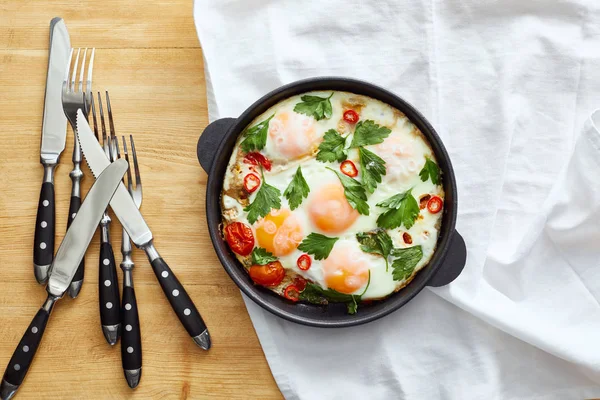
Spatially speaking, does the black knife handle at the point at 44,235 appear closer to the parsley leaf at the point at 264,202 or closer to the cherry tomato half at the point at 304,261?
the parsley leaf at the point at 264,202

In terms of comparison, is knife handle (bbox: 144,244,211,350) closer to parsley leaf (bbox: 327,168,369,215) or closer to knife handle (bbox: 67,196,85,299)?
knife handle (bbox: 67,196,85,299)

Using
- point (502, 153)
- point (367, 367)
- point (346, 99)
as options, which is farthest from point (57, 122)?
point (502, 153)

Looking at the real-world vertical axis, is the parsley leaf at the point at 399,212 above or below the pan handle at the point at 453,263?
above

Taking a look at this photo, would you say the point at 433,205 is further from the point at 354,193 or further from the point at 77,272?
the point at 77,272

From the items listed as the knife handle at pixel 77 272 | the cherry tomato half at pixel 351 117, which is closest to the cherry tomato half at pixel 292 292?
the cherry tomato half at pixel 351 117

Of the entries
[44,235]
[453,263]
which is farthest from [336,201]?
[44,235]

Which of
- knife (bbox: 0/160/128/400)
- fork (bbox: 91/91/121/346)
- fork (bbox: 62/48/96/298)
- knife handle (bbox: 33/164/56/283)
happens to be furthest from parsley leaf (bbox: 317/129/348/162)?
knife handle (bbox: 33/164/56/283)
